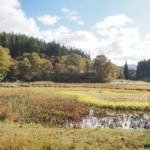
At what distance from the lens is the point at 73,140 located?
49.0ft

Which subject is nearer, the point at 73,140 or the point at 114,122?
the point at 73,140

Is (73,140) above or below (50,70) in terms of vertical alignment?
below

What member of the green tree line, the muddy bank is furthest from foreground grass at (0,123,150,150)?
the green tree line

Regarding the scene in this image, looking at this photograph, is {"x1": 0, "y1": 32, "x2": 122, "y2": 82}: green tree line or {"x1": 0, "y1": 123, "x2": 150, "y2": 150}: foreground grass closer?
{"x1": 0, "y1": 123, "x2": 150, "y2": 150}: foreground grass

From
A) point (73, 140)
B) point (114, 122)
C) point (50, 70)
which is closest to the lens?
point (73, 140)

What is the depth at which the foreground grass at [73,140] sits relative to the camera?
13.7m

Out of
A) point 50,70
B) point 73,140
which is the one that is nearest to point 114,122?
point 73,140

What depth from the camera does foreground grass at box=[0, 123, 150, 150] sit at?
13.7 m

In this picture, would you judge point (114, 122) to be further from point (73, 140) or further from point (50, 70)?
point (50, 70)

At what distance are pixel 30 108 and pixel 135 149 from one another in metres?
15.0

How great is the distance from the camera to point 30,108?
2762 centimetres

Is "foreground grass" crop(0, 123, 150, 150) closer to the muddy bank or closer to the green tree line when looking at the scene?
the muddy bank

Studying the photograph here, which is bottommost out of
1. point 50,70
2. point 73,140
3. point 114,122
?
point 114,122

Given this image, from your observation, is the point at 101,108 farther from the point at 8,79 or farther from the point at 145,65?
the point at 145,65
